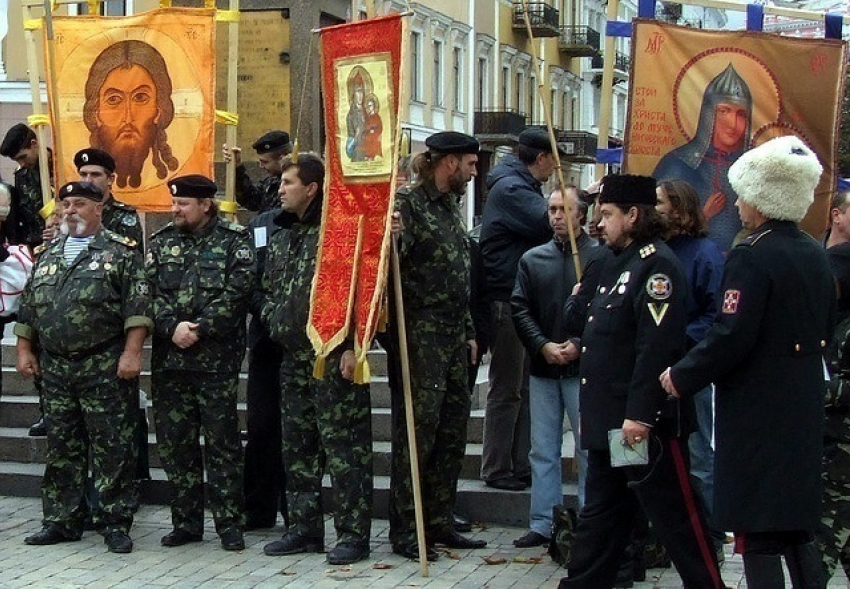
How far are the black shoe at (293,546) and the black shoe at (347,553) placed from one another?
0.22 metres

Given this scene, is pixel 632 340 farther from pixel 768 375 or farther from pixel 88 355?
pixel 88 355

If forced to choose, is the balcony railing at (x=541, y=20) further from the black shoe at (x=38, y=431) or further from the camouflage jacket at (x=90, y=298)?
the camouflage jacket at (x=90, y=298)

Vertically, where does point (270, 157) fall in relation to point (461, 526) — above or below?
above

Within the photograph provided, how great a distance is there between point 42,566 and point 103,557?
Result: 35cm

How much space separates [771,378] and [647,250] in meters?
0.84

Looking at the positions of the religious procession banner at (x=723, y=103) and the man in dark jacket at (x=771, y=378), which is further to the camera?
the religious procession banner at (x=723, y=103)

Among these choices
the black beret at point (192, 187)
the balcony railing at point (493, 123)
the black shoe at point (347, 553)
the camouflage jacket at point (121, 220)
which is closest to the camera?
the black shoe at point (347, 553)

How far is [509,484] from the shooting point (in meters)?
8.93

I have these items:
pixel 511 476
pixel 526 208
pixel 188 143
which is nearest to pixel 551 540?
pixel 511 476

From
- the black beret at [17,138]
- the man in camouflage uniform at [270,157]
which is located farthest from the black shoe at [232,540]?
the black beret at [17,138]

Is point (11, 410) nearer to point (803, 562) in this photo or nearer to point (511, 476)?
point (511, 476)

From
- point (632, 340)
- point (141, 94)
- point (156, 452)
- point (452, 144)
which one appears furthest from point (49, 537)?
point (632, 340)

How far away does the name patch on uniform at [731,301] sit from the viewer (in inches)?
234

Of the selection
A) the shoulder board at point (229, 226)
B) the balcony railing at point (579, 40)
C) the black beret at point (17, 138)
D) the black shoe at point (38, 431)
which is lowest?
the black shoe at point (38, 431)
